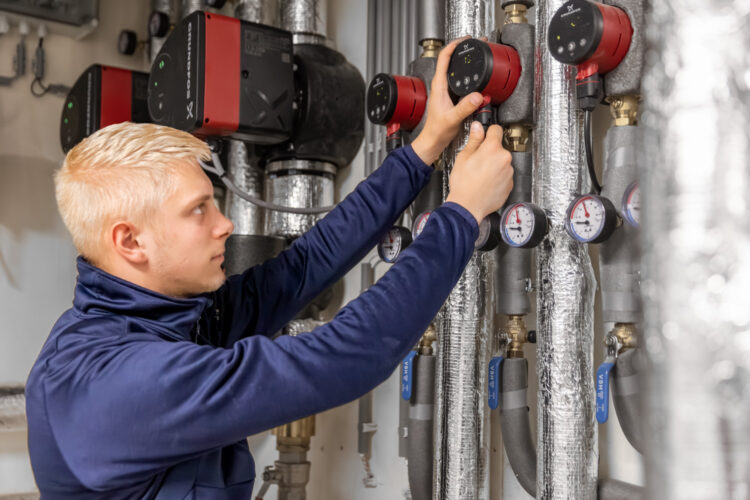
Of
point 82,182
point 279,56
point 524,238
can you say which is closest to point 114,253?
point 82,182

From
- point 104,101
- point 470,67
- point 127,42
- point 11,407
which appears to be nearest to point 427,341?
point 470,67

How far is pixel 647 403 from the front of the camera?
0.23 m

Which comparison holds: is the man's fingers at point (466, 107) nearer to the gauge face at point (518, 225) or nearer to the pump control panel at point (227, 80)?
the gauge face at point (518, 225)

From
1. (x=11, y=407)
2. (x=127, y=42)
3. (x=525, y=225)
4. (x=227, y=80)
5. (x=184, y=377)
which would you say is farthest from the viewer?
(x=127, y=42)

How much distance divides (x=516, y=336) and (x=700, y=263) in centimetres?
102

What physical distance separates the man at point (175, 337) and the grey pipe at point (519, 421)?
0.32 m

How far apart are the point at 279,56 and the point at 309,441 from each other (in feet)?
3.36

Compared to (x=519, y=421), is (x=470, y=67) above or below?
above

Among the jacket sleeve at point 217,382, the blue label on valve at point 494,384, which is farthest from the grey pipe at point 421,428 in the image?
the jacket sleeve at point 217,382

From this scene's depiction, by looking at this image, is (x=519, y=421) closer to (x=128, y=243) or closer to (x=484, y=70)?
(x=484, y=70)

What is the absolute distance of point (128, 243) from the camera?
3.22 ft

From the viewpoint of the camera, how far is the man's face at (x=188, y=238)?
976 mm

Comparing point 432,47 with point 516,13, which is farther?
point 432,47

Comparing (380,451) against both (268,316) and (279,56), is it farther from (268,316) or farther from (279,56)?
(279,56)
